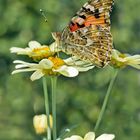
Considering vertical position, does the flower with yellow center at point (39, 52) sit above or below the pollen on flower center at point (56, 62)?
above

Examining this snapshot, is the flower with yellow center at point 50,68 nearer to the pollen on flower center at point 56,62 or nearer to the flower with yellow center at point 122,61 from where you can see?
the pollen on flower center at point 56,62

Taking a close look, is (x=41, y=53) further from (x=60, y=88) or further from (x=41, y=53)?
(x=60, y=88)

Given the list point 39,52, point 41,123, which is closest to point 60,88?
point 41,123

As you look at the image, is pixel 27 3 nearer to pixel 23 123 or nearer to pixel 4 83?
pixel 4 83

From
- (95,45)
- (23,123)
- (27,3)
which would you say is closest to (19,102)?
(23,123)

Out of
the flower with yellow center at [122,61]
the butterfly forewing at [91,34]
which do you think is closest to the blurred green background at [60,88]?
the butterfly forewing at [91,34]
